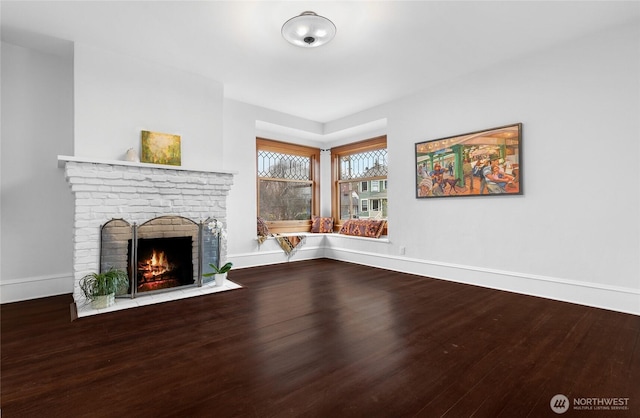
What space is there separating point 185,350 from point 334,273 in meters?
2.67

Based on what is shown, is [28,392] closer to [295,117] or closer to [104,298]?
[104,298]

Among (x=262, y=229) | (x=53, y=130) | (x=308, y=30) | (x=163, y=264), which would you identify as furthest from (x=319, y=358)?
(x=53, y=130)

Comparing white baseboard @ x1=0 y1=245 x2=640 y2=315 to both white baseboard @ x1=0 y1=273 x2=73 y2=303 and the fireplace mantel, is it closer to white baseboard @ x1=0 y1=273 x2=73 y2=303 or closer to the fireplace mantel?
white baseboard @ x1=0 y1=273 x2=73 y2=303

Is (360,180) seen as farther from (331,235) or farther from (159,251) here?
(159,251)

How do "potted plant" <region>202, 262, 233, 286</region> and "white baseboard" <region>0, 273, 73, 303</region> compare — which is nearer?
"white baseboard" <region>0, 273, 73, 303</region>

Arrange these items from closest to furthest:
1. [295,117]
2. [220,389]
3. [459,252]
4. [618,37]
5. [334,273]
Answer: [220,389], [618,37], [459,252], [334,273], [295,117]

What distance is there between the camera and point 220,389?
62.9 inches

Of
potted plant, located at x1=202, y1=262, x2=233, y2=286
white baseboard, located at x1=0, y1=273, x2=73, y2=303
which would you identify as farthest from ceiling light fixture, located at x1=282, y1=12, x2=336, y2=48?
white baseboard, located at x1=0, y1=273, x2=73, y2=303

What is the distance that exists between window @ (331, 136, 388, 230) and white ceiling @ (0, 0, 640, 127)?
1857 mm

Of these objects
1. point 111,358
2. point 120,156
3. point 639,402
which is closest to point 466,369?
point 639,402

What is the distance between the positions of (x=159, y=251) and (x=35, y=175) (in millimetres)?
1514

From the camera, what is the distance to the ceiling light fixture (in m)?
2.54

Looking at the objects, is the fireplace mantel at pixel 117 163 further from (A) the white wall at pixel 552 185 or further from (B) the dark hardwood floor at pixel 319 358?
(A) the white wall at pixel 552 185

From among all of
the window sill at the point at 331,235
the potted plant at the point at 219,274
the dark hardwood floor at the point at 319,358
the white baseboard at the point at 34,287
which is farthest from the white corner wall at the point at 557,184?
the white baseboard at the point at 34,287
